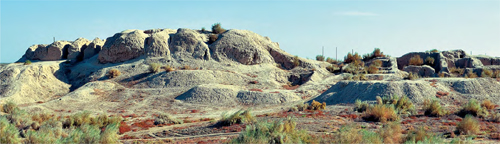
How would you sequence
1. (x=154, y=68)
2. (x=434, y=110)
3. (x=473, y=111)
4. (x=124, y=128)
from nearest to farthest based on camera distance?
(x=124, y=128) < (x=473, y=111) < (x=434, y=110) < (x=154, y=68)

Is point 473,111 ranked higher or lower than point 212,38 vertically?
lower

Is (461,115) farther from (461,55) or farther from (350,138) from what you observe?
(461,55)

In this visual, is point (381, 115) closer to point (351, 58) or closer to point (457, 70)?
point (457, 70)

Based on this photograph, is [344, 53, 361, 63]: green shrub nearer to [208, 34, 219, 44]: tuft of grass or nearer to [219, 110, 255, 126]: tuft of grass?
[208, 34, 219, 44]: tuft of grass

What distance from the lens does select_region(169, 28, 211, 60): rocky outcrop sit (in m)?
34.0

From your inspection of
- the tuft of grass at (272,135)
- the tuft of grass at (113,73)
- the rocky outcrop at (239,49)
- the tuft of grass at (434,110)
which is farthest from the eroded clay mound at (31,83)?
the tuft of grass at (434,110)

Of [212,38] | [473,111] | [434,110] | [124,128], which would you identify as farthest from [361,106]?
[212,38]

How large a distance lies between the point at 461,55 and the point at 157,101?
91.0 feet

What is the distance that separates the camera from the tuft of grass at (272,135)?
35.2 ft

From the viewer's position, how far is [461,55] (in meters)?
38.6

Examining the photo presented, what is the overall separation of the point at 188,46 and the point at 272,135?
79.9ft

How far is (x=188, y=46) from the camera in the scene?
3472 centimetres

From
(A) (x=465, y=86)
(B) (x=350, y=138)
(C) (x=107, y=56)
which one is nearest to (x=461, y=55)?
(A) (x=465, y=86)

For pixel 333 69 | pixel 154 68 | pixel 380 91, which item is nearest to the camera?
pixel 380 91
